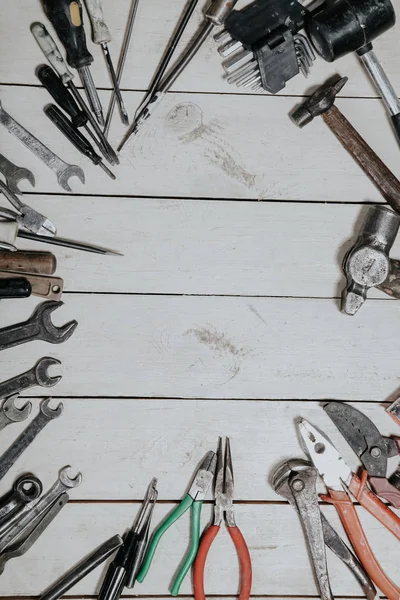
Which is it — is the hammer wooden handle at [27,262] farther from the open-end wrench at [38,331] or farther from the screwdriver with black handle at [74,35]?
the screwdriver with black handle at [74,35]

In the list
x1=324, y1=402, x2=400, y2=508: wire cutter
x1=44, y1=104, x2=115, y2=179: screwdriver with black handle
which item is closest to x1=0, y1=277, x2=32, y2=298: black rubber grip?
x1=44, y1=104, x2=115, y2=179: screwdriver with black handle

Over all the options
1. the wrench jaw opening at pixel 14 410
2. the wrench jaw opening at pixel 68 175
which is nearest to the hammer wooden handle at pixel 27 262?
the wrench jaw opening at pixel 68 175

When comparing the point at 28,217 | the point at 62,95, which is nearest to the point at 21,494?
the point at 28,217

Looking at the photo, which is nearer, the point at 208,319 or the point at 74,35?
the point at 74,35

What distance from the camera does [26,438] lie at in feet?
3.72

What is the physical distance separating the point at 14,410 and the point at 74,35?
0.68 m

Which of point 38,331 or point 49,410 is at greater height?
point 38,331

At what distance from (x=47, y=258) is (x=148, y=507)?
20.0 inches

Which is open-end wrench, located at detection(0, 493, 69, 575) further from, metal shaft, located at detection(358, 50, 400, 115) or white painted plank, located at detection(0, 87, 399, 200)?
metal shaft, located at detection(358, 50, 400, 115)

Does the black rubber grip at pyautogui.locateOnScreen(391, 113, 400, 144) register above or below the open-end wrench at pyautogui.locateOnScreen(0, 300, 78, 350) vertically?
above

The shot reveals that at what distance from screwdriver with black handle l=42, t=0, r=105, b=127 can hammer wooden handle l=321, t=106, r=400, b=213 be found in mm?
431

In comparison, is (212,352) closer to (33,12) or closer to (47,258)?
(47,258)

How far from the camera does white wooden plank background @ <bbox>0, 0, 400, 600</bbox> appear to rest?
114cm

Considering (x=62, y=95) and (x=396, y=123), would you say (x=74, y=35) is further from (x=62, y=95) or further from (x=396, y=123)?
(x=396, y=123)
